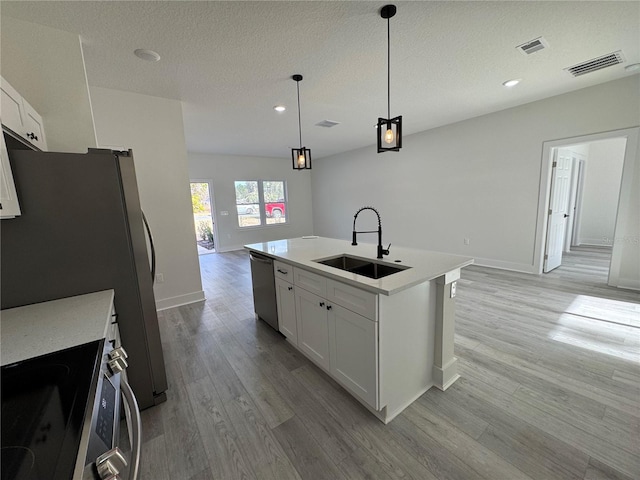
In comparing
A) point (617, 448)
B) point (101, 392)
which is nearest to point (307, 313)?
point (101, 392)

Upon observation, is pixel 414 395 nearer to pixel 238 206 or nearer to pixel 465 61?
pixel 465 61

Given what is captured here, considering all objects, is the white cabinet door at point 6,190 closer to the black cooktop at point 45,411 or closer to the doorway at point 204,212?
the black cooktop at point 45,411

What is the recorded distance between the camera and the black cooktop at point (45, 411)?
0.50m

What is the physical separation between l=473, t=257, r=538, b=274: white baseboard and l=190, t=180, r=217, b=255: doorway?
6475mm

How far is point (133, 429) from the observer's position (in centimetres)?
81

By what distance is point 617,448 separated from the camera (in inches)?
55.9

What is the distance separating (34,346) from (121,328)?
74 centimetres

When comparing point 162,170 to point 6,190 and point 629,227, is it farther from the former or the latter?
point 629,227

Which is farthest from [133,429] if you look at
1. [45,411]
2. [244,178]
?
[244,178]

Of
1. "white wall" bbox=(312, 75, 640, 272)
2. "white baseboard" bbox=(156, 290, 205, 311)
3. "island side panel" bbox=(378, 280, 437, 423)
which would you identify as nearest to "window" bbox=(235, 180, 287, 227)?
"white wall" bbox=(312, 75, 640, 272)

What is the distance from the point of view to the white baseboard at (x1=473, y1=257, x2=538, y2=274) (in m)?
4.35

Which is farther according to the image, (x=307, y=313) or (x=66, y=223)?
(x=307, y=313)

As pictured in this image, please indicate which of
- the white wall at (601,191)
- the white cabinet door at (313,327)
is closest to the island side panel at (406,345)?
the white cabinet door at (313,327)

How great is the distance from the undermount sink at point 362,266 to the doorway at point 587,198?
145 inches
